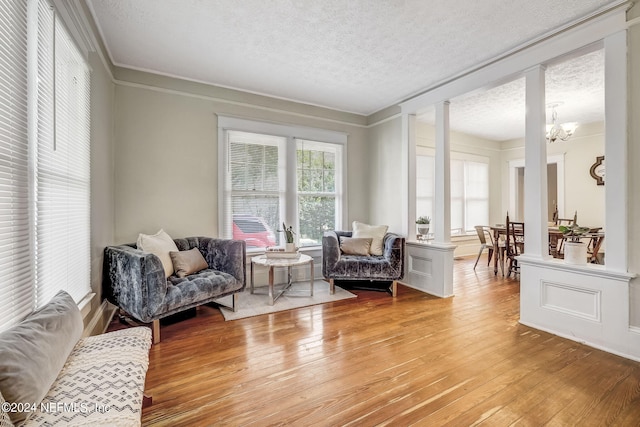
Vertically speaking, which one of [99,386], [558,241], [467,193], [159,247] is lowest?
[99,386]

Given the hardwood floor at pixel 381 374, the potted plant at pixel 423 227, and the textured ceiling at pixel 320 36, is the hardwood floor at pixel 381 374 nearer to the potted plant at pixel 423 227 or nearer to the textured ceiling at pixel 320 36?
the potted plant at pixel 423 227

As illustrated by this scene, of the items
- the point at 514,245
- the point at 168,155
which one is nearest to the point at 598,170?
the point at 514,245

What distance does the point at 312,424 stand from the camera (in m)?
1.56

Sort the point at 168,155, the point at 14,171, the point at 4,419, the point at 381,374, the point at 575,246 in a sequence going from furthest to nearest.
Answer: the point at 168,155
the point at 575,246
the point at 381,374
the point at 14,171
the point at 4,419

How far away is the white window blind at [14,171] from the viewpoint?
127 cm

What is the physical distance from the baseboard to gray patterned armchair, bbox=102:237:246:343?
12cm

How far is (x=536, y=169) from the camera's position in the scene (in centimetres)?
278

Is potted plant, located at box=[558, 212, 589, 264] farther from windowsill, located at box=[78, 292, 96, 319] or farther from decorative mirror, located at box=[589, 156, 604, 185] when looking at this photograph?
decorative mirror, located at box=[589, 156, 604, 185]

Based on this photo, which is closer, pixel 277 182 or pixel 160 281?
pixel 160 281

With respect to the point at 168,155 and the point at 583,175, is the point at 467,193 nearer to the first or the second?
the point at 583,175

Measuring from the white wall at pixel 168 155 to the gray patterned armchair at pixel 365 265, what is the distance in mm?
1553

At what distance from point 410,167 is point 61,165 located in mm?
3876

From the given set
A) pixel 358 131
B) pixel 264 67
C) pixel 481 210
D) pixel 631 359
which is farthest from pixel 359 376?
pixel 481 210

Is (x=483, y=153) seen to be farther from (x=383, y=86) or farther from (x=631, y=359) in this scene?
(x=631, y=359)
